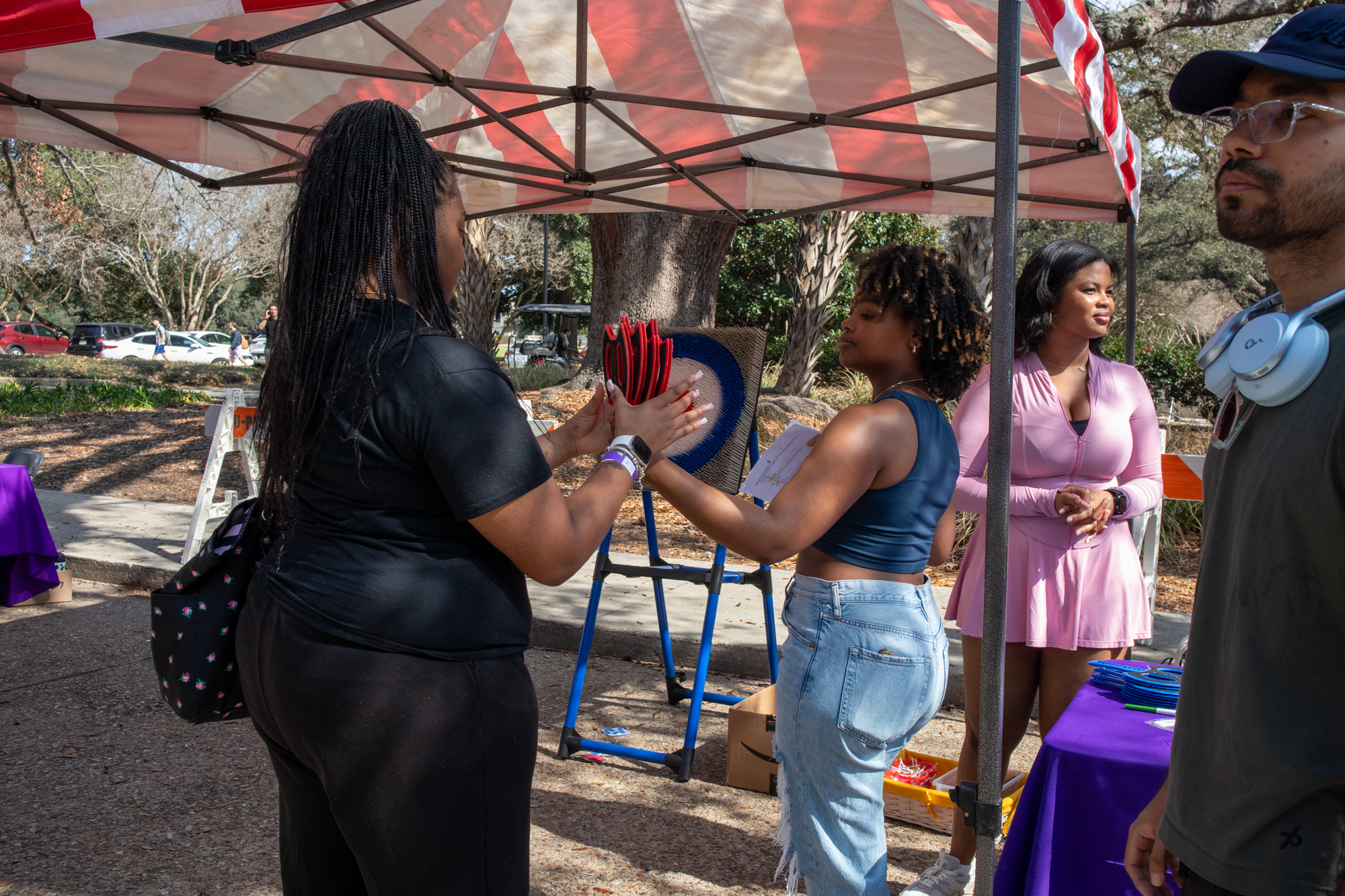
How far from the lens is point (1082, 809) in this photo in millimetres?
1961

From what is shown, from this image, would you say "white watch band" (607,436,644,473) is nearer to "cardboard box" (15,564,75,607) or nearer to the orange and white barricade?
the orange and white barricade

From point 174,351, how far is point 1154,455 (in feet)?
126

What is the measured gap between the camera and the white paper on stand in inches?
89.7

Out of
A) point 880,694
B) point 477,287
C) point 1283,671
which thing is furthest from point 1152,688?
point 477,287

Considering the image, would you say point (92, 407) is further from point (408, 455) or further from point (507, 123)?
point (408, 455)

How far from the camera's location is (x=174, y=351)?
3553 cm

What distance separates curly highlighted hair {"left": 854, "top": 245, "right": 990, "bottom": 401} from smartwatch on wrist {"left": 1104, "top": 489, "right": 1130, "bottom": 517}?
87 centimetres

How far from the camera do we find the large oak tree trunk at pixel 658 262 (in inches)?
390

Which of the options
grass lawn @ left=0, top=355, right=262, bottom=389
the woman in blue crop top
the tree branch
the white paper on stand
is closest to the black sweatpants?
the woman in blue crop top

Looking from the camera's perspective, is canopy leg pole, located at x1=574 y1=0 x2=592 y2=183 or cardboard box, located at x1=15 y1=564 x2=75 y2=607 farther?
cardboard box, located at x1=15 y1=564 x2=75 y2=607

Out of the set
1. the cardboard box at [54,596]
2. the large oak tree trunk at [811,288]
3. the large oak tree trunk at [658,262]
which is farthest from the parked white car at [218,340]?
the cardboard box at [54,596]

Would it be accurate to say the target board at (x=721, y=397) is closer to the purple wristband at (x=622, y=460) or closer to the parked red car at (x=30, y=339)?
the purple wristband at (x=622, y=460)

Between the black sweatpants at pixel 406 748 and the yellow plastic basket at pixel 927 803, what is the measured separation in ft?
6.74

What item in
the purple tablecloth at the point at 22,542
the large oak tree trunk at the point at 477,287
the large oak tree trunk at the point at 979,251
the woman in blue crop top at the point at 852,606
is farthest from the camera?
the large oak tree trunk at the point at 477,287
